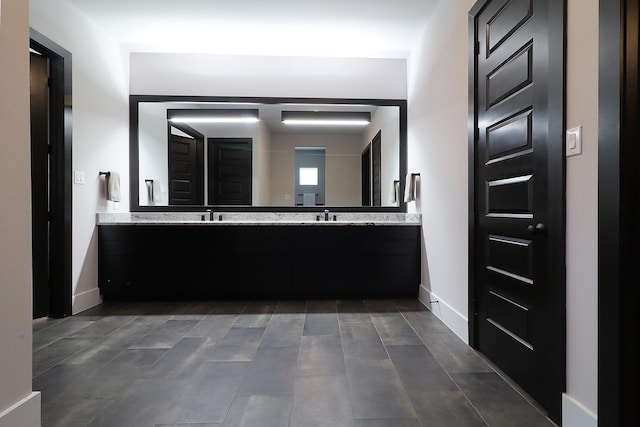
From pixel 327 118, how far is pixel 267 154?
81 centimetres

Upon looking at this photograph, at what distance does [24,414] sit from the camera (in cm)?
118

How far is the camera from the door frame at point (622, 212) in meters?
1.01

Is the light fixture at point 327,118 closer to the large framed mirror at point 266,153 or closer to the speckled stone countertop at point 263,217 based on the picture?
the large framed mirror at point 266,153

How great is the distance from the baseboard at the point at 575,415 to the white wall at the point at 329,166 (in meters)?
2.55

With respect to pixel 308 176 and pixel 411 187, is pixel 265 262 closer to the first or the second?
pixel 308 176

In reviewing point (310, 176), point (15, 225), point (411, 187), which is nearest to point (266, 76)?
point (310, 176)

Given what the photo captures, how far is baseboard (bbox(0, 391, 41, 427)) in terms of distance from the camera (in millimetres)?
1116

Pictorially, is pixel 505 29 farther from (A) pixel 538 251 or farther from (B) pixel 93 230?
(B) pixel 93 230

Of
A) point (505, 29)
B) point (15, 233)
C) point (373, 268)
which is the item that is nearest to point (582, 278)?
point (505, 29)

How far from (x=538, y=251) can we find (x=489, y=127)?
81 centimetres

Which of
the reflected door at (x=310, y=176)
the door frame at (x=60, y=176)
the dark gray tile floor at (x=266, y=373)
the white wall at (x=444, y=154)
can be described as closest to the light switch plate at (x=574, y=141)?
the white wall at (x=444, y=154)

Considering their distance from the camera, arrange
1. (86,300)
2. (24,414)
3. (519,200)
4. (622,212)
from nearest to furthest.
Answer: (622,212) → (24,414) → (519,200) → (86,300)

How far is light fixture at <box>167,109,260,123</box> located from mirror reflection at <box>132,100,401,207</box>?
0.04 ft

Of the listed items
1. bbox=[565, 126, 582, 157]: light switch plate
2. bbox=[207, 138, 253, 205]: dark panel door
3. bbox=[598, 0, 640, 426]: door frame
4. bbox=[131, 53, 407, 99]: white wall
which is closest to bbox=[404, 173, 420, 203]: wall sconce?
bbox=[131, 53, 407, 99]: white wall
